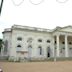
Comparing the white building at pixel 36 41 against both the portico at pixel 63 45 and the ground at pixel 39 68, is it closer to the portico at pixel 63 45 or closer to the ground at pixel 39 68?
the portico at pixel 63 45

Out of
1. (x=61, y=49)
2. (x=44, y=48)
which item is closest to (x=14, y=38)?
(x=44, y=48)

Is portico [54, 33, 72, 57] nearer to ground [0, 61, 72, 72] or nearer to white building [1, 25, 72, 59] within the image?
white building [1, 25, 72, 59]

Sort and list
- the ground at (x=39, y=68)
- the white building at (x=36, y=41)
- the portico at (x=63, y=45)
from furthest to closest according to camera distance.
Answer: the portico at (x=63, y=45)
the white building at (x=36, y=41)
the ground at (x=39, y=68)

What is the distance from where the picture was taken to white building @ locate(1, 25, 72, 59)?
137 feet

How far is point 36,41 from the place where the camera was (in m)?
44.1

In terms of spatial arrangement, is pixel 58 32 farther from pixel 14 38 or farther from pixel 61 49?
pixel 14 38

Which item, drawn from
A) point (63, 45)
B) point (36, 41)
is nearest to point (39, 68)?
point (36, 41)

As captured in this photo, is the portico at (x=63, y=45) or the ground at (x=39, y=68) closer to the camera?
the ground at (x=39, y=68)

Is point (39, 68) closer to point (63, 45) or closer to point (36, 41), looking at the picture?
point (36, 41)

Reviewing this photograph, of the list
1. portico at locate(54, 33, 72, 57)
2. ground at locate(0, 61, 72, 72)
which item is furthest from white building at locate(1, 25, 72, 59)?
ground at locate(0, 61, 72, 72)

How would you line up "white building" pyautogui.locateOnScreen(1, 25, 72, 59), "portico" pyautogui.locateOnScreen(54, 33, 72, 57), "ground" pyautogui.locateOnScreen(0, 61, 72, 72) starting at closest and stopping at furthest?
"ground" pyautogui.locateOnScreen(0, 61, 72, 72), "white building" pyautogui.locateOnScreen(1, 25, 72, 59), "portico" pyautogui.locateOnScreen(54, 33, 72, 57)

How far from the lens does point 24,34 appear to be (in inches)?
1687

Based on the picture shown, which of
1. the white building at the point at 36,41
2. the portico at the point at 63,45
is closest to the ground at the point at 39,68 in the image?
the white building at the point at 36,41

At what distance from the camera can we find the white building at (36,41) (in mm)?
41906
